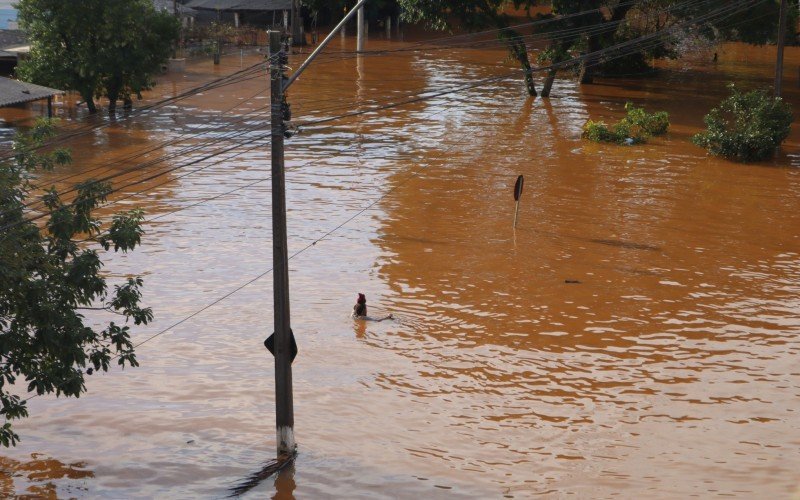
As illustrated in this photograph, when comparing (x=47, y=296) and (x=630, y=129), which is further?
(x=630, y=129)

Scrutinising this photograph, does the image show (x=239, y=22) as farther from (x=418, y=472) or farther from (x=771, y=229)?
(x=418, y=472)

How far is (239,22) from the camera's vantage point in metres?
65.8

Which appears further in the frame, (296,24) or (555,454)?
(296,24)

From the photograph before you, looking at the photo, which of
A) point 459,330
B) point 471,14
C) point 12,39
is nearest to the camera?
point 459,330

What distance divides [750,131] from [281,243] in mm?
25150

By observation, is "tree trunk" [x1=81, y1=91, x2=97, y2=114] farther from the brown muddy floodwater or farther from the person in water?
the person in water

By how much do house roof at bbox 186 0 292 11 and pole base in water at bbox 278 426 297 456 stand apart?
166 feet

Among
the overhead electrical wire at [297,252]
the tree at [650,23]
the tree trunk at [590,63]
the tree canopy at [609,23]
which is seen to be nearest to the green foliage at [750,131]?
the tree canopy at [609,23]

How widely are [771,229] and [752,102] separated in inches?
398


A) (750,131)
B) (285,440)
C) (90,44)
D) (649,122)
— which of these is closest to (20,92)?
(90,44)

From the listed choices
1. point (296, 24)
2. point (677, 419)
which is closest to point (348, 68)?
point (296, 24)

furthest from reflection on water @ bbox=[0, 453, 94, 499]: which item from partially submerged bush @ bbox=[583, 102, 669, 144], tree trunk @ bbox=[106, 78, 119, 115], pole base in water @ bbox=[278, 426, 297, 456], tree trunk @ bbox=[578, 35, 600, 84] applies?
tree trunk @ bbox=[578, 35, 600, 84]

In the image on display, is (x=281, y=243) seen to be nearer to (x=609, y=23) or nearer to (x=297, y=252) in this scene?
(x=297, y=252)

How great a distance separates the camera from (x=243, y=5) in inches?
2429
